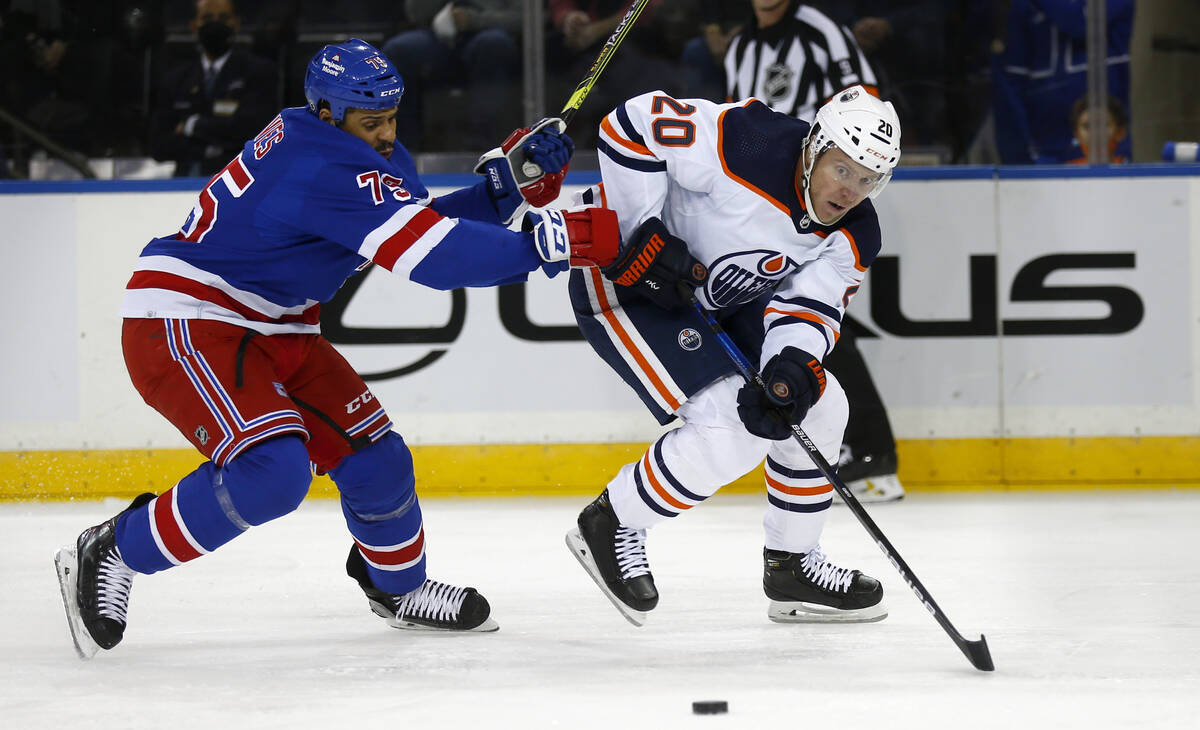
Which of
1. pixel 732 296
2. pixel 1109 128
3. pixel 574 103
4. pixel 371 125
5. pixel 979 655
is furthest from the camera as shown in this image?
pixel 1109 128

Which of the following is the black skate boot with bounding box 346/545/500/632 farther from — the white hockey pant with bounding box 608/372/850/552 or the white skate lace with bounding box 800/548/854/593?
the white skate lace with bounding box 800/548/854/593

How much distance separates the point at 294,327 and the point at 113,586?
22.6 inches

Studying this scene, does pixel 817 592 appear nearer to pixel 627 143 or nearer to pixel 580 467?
pixel 627 143

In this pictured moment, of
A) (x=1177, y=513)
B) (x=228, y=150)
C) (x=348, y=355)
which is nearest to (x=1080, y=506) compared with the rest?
(x=1177, y=513)

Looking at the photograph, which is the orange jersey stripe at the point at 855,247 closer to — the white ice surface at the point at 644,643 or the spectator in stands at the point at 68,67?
the white ice surface at the point at 644,643

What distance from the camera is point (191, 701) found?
222 centimetres

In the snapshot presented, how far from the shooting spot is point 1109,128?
4.77m

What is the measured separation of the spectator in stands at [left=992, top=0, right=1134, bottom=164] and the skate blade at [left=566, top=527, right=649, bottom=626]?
2.65 meters

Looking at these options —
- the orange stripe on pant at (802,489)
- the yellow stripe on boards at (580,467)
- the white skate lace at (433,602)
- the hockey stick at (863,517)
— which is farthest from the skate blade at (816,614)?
the yellow stripe on boards at (580,467)

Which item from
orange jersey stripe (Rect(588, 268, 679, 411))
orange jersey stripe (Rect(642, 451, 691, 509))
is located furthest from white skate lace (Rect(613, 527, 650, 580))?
orange jersey stripe (Rect(588, 268, 679, 411))

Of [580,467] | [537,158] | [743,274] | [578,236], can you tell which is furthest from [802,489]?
[580,467]

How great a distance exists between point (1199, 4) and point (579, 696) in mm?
3758

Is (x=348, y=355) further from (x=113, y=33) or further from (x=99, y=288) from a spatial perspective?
(x=113, y=33)

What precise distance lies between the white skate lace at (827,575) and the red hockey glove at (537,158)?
0.90m
